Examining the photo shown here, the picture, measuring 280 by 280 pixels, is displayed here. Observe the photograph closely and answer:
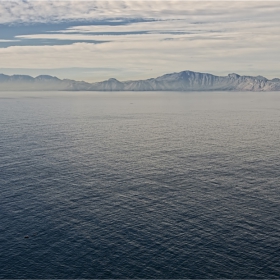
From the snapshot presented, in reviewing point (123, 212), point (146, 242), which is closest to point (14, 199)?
point (123, 212)

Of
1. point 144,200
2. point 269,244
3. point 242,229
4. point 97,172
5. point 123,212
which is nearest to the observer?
point 269,244

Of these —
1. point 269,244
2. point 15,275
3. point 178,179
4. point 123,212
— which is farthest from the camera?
point 178,179

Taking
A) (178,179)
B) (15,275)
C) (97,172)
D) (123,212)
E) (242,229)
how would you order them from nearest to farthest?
(15,275) → (242,229) → (123,212) → (178,179) → (97,172)

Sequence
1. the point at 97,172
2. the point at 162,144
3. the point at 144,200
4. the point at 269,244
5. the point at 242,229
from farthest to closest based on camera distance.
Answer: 1. the point at 162,144
2. the point at 97,172
3. the point at 144,200
4. the point at 242,229
5. the point at 269,244

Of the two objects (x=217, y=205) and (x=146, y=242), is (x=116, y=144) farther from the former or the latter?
(x=146, y=242)

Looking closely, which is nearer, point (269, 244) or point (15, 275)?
point (15, 275)

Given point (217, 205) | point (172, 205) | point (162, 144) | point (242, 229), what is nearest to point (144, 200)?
point (172, 205)

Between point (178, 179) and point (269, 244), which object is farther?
point (178, 179)

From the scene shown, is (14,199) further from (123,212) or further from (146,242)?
(146,242)
